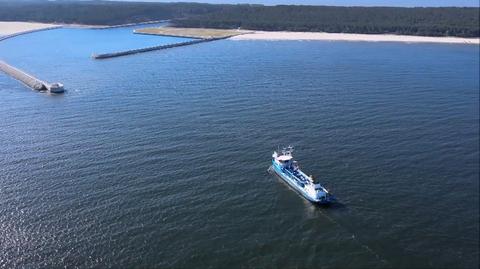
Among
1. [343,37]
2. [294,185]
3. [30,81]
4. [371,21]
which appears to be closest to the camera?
[294,185]

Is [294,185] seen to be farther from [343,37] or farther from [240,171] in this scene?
[343,37]

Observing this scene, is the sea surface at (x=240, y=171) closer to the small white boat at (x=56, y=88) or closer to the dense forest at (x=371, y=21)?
the small white boat at (x=56, y=88)

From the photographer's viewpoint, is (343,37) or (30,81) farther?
(343,37)

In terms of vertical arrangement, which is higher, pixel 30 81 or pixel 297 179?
pixel 297 179

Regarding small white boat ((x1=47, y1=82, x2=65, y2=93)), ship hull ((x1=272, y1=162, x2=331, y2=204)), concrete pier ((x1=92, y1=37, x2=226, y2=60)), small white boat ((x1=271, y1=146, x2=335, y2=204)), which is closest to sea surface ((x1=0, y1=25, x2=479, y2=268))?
ship hull ((x1=272, y1=162, x2=331, y2=204))

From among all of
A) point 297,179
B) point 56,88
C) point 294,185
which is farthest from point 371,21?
point 294,185

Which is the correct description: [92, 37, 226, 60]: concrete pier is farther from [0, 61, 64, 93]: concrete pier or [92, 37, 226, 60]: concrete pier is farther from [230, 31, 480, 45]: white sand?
[0, 61, 64, 93]: concrete pier

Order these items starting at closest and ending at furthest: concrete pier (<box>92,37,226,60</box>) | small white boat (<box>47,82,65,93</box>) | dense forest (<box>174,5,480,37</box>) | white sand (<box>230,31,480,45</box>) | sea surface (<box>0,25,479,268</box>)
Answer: sea surface (<box>0,25,479,268</box>) < small white boat (<box>47,82,65,93</box>) < concrete pier (<box>92,37,226,60</box>) < white sand (<box>230,31,480,45</box>) < dense forest (<box>174,5,480,37</box>)

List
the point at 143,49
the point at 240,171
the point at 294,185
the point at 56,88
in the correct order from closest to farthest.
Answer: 1. the point at 294,185
2. the point at 240,171
3. the point at 56,88
4. the point at 143,49
